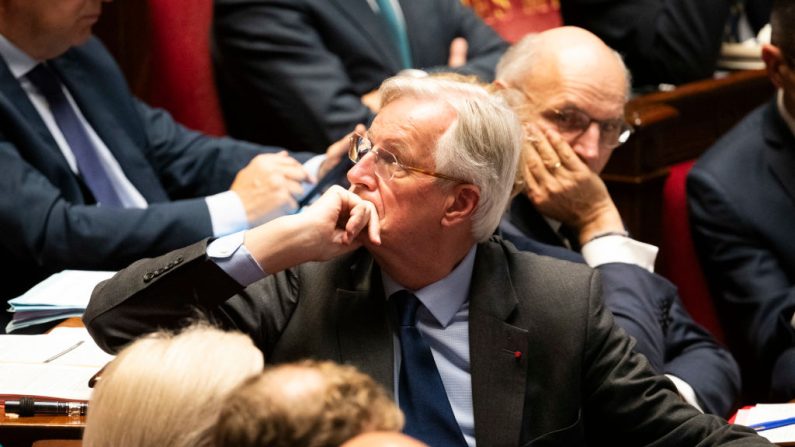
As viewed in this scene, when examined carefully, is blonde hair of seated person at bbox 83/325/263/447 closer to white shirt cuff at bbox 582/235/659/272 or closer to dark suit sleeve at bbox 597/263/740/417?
dark suit sleeve at bbox 597/263/740/417

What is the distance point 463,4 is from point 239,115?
0.85 meters

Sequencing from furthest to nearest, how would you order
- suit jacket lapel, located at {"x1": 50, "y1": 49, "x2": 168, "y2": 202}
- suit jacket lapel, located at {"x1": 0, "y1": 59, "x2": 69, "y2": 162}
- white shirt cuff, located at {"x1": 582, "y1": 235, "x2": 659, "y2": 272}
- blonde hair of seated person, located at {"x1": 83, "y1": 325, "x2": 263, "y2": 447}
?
suit jacket lapel, located at {"x1": 50, "y1": 49, "x2": 168, "y2": 202}, suit jacket lapel, located at {"x1": 0, "y1": 59, "x2": 69, "y2": 162}, white shirt cuff, located at {"x1": 582, "y1": 235, "x2": 659, "y2": 272}, blonde hair of seated person, located at {"x1": 83, "y1": 325, "x2": 263, "y2": 447}

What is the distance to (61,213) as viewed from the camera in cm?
264

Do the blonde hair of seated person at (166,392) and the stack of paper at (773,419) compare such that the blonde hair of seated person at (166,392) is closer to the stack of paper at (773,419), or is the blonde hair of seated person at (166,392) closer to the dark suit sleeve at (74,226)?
the stack of paper at (773,419)

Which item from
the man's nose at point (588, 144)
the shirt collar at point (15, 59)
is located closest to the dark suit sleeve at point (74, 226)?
the shirt collar at point (15, 59)

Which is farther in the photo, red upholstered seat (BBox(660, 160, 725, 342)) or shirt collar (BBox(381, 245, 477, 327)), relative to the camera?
red upholstered seat (BBox(660, 160, 725, 342))

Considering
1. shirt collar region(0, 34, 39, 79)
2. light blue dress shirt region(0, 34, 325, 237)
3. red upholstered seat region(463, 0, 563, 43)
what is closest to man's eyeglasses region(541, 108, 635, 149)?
light blue dress shirt region(0, 34, 325, 237)

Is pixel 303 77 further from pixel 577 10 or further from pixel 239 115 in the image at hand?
pixel 577 10

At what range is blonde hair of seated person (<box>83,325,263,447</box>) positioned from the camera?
1.30 meters

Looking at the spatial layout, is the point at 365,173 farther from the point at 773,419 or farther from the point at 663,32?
the point at 663,32

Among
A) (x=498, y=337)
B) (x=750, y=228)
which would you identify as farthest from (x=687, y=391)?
(x=750, y=228)

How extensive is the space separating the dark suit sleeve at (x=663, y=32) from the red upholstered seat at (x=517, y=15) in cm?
24

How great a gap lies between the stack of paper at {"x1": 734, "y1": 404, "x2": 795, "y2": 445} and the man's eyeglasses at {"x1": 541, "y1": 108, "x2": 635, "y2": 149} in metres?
0.83

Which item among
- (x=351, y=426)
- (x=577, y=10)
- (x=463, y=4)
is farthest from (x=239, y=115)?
(x=351, y=426)
